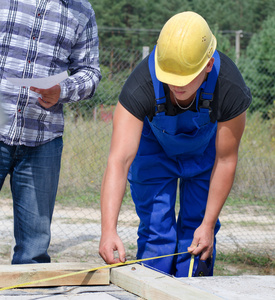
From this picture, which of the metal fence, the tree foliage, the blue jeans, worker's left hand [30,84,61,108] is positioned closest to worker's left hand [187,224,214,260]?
the blue jeans

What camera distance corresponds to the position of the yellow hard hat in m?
2.40

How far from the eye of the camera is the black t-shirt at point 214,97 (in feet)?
8.56

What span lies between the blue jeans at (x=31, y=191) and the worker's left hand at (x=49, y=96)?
24cm

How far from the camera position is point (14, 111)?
276 cm

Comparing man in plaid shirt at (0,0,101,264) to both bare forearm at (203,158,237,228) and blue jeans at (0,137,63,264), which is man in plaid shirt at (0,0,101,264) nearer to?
blue jeans at (0,137,63,264)

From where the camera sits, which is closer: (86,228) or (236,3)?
(86,228)

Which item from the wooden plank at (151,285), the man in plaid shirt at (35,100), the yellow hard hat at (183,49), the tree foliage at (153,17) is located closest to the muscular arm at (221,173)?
the yellow hard hat at (183,49)

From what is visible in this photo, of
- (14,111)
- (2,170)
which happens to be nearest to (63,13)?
(14,111)

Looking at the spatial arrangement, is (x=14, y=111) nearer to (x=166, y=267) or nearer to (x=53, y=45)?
(x=53, y=45)

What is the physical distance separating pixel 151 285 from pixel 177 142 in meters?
1.00

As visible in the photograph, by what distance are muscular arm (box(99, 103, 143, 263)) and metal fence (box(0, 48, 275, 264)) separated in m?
2.68

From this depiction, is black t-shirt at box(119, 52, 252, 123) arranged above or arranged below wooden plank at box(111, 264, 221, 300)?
above

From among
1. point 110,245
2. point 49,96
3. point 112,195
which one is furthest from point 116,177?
point 49,96

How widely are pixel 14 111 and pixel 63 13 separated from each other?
24.7 inches
